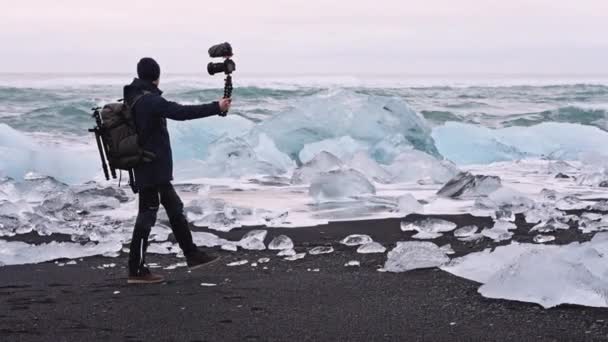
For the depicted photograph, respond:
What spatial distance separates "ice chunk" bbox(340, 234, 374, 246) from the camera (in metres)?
6.11

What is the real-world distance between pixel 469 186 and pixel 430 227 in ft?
8.43

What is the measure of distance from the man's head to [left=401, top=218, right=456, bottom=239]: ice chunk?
2619 millimetres

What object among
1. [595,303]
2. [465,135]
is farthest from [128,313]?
[465,135]

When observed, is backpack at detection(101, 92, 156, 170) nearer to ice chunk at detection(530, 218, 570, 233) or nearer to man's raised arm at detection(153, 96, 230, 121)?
man's raised arm at detection(153, 96, 230, 121)

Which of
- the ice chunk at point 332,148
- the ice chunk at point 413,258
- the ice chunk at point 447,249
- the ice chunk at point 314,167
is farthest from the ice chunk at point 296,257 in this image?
the ice chunk at point 332,148

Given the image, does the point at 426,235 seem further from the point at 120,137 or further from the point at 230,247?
the point at 120,137

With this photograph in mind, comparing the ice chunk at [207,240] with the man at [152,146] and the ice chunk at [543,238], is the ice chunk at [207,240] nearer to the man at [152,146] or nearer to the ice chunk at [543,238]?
the man at [152,146]

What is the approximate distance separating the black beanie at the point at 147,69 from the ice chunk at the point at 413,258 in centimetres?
189

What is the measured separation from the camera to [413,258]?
522cm

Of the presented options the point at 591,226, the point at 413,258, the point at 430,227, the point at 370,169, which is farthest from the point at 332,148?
the point at 413,258

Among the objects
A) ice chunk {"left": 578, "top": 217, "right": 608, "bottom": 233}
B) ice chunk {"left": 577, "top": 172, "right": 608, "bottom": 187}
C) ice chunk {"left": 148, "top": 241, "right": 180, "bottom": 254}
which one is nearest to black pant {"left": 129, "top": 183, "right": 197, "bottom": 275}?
ice chunk {"left": 148, "top": 241, "right": 180, "bottom": 254}

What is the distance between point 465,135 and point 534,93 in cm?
2240

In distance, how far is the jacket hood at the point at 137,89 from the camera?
16.1 feet

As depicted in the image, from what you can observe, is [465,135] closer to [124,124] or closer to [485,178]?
[485,178]
